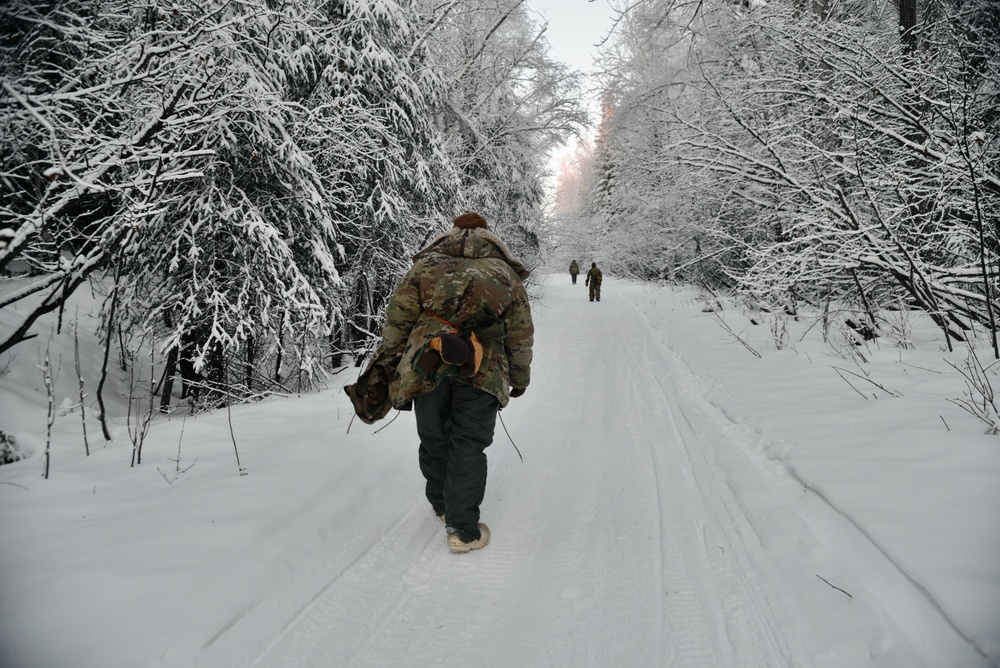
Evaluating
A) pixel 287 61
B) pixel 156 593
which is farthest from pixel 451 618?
pixel 287 61

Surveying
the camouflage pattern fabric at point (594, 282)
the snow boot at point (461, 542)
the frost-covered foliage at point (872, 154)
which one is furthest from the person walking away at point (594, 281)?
the snow boot at point (461, 542)

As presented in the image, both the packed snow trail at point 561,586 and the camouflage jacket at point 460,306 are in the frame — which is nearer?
the packed snow trail at point 561,586

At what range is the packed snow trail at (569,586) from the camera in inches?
76.6

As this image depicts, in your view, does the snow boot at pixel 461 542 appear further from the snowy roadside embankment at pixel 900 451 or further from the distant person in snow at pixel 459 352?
the snowy roadside embankment at pixel 900 451

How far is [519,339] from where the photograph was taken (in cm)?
290

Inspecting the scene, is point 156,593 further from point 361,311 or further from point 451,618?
point 361,311

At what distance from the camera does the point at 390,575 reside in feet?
8.16

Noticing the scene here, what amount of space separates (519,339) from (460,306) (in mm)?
453

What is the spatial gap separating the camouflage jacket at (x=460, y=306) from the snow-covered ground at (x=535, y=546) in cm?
95

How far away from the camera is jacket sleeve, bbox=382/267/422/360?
2771mm

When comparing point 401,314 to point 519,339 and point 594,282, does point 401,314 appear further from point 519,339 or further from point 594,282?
point 594,282

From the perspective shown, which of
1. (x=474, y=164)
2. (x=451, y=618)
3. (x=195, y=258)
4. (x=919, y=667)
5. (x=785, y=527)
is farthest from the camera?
(x=474, y=164)

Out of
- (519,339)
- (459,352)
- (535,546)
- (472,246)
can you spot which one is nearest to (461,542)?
(535,546)

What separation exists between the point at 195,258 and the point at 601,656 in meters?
5.72
